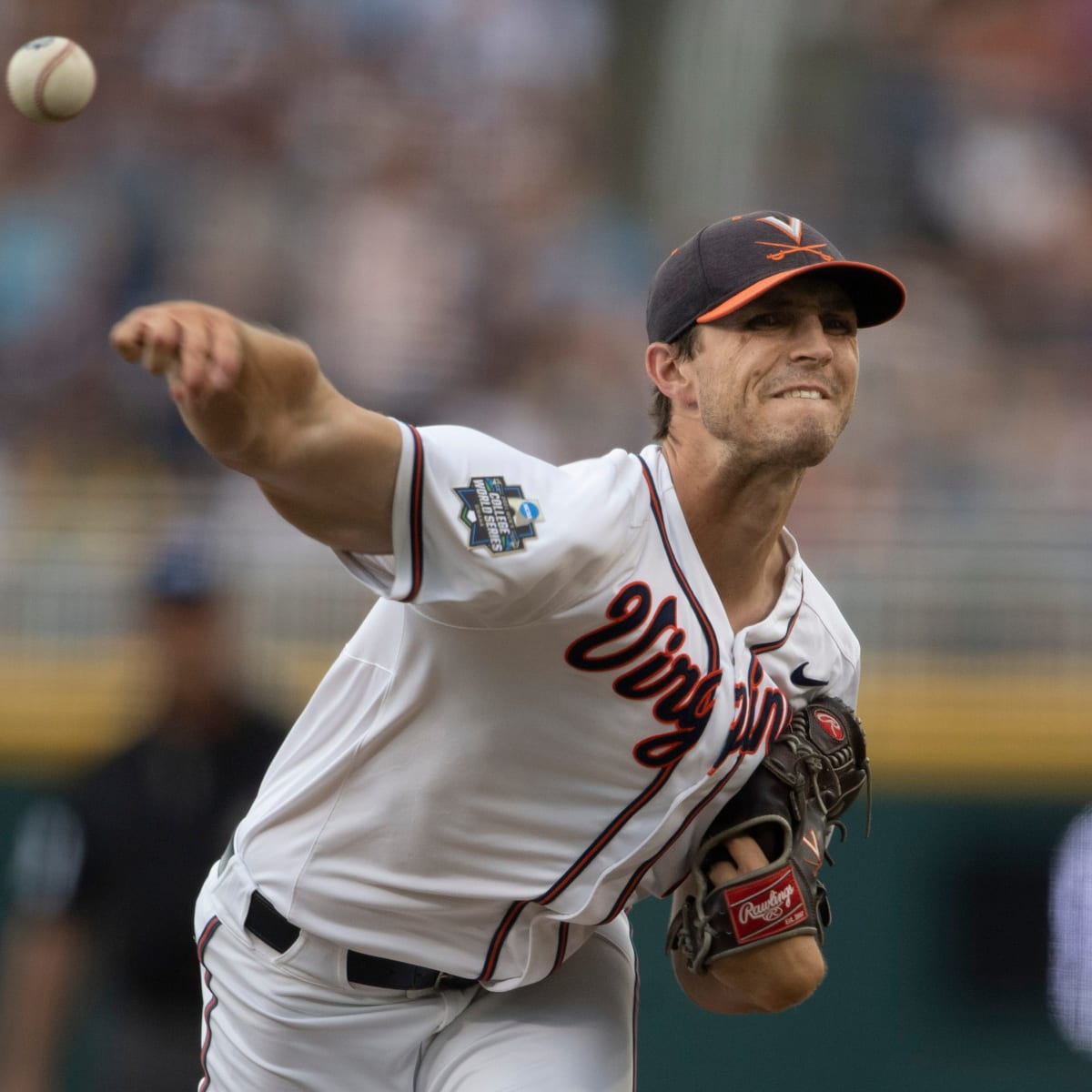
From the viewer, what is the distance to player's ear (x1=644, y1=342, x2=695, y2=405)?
3016mm

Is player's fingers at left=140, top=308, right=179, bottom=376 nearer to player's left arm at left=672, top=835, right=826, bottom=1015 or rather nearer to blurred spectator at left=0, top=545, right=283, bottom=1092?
player's left arm at left=672, top=835, right=826, bottom=1015

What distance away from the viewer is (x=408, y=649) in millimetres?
2746

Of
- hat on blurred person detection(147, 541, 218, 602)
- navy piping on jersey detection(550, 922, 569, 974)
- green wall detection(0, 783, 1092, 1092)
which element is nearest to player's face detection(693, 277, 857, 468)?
navy piping on jersey detection(550, 922, 569, 974)

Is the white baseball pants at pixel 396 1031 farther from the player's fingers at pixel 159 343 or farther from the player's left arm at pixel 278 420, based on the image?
the player's fingers at pixel 159 343

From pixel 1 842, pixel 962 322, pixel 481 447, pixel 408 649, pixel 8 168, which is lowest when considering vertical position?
pixel 1 842

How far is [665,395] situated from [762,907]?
0.93 m

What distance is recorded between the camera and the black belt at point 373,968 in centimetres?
298

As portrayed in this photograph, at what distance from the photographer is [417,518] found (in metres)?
2.36

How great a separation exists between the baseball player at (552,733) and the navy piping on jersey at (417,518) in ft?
0.03

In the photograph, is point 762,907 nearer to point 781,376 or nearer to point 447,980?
point 447,980

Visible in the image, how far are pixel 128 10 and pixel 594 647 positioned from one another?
7.01 m

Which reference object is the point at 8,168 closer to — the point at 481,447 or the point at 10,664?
the point at 10,664

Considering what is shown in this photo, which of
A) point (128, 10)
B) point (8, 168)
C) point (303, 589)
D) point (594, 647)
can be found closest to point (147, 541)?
point (303, 589)

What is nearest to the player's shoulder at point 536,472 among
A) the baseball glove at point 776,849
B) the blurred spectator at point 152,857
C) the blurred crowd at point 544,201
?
the baseball glove at point 776,849
